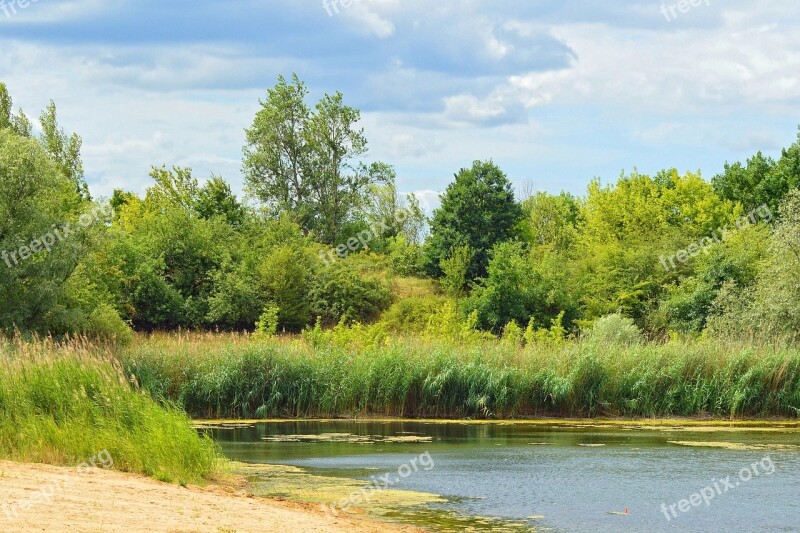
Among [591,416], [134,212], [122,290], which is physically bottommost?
[591,416]

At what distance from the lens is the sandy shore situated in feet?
36.8

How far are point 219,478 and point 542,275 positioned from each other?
40.2m

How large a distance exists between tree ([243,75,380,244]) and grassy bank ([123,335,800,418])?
44.1 m

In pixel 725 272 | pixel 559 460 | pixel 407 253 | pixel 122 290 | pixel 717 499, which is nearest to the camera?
pixel 717 499

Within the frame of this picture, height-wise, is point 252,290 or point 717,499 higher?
point 252,290

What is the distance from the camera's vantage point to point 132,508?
1227 centimetres

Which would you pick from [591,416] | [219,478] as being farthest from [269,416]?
[219,478]

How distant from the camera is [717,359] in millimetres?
30266

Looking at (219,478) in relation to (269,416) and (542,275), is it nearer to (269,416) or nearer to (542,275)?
(269,416)

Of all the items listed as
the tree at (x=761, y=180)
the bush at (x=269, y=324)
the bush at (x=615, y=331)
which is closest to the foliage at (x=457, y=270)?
the bush at (x=269, y=324)
